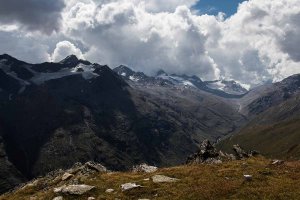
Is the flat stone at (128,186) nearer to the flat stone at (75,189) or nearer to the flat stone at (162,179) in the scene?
the flat stone at (162,179)

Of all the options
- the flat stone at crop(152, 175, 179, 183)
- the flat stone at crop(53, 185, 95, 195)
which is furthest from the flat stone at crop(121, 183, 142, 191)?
the flat stone at crop(53, 185, 95, 195)

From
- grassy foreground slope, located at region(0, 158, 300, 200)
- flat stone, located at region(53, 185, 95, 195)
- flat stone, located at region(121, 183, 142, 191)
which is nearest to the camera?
grassy foreground slope, located at region(0, 158, 300, 200)

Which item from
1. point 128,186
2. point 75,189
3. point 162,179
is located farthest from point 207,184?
point 75,189

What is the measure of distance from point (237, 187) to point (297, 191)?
16.0 ft

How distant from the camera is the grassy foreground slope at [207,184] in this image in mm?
37781

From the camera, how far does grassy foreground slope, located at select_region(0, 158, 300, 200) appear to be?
1487 inches

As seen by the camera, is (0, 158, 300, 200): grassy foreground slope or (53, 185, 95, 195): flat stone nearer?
(0, 158, 300, 200): grassy foreground slope

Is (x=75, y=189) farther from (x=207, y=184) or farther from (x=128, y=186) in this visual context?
(x=207, y=184)

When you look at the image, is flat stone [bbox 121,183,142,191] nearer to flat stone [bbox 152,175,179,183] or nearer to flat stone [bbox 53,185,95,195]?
flat stone [bbox 152,175,179,183]

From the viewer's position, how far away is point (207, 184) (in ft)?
133

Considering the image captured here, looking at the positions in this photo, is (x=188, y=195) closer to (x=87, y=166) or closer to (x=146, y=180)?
(x=146, y=180)

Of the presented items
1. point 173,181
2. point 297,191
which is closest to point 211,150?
point 173,181

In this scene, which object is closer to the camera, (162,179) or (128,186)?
(128,186)

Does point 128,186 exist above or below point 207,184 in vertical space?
above
